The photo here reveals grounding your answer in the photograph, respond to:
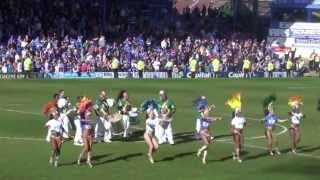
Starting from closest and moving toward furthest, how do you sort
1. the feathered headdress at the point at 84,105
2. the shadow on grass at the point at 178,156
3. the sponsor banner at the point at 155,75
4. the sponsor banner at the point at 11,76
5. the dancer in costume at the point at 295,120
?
the feathered headdress at the point at 84,105
the shadow on grass at the point at 178,156
the dancer in costume at the point at 295,120
the sponsor banner at the point at 11,76
the sponsor banner at the point at 155,75

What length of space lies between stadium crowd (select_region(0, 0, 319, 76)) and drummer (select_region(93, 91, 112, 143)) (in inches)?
1197

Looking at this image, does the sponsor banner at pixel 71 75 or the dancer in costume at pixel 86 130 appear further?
the sponsor banner at pixel 71 75

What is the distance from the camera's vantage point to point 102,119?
3023 cm

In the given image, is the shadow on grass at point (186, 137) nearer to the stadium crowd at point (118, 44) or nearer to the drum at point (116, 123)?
the drum at point (116, 123)

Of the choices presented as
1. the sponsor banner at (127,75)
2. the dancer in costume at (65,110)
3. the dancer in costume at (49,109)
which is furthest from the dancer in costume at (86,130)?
the sponsor banner at (127,75)

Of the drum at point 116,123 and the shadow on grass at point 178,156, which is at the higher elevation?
the drum at point 116,123

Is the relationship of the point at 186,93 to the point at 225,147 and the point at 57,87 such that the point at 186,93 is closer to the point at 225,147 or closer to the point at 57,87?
the point at 57,87

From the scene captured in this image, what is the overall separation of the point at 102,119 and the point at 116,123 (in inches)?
48.8

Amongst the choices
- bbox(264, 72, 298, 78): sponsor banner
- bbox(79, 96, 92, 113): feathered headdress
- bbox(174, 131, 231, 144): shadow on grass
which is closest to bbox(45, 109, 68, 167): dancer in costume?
bbox(79, 96, 92, 113): feathered headdress

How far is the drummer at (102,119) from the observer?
1184 inches

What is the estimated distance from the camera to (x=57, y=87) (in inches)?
2029

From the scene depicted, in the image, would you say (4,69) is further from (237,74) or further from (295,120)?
(295,120)

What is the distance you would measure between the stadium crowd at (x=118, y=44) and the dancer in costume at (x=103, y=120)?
99.6ft

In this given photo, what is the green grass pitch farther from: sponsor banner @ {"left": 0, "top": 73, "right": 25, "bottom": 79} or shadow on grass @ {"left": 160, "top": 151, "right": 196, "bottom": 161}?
sponsor banner @ {"left": 0, "top": 73, "right": 25, "bottom": 79}
